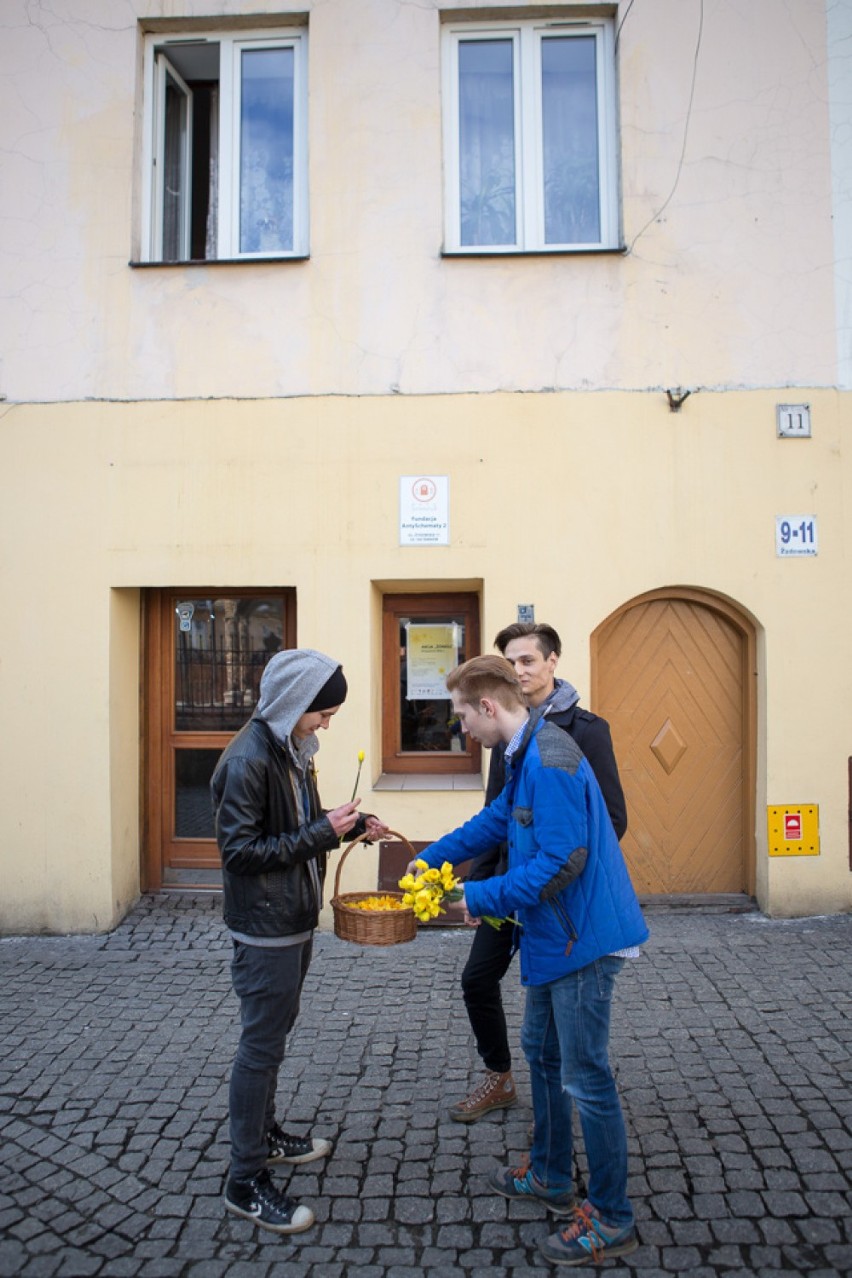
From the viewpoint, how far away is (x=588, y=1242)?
294cm

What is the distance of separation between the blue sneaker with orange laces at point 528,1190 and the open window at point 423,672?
3668 millimetres

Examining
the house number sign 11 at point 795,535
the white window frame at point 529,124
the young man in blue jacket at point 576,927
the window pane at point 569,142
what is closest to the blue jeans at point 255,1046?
the young man in blue jacket at point 576,927

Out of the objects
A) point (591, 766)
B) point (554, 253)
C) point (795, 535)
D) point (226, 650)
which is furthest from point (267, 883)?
point (554, 253)

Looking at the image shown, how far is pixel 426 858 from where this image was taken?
346 cm

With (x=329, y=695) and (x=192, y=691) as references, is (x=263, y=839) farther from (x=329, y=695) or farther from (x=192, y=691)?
(x=192, y=691)

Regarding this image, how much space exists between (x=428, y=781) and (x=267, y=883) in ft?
11.8

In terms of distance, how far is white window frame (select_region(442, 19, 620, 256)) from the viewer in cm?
673

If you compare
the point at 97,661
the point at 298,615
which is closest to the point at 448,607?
the point at 298,615

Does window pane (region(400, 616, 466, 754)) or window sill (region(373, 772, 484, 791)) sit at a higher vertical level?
window pane (region(400, 616, 466, 754))

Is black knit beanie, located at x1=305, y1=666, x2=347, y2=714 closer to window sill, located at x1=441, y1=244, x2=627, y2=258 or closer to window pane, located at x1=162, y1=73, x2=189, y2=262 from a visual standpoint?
window sill, located at x1=441, y1=244, x2=627, y2=258

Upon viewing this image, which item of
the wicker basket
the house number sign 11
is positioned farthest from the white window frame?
the wicker basket

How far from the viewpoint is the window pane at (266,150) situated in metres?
6.90

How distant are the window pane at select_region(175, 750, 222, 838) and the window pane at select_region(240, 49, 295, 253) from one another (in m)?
3.80

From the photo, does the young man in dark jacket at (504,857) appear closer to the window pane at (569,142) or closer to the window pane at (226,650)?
the window pane at (226,650)
